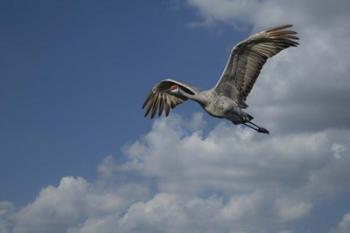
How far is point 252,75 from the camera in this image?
30062mm

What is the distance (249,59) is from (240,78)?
100 cm

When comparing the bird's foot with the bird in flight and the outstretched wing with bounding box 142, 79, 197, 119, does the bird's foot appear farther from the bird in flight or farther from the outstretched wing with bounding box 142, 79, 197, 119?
the outstretched wing with bounding box 142, 79, 197, 119

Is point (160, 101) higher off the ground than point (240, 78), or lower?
higher

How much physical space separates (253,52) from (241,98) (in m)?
2.21

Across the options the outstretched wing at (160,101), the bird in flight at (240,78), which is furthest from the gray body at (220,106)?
the outstretched wing at (160,101)

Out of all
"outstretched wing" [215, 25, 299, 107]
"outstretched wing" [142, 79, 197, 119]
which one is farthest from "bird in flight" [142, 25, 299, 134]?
"outstretched wing" [142, 79, 197, 119]

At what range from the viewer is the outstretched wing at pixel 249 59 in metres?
28.8

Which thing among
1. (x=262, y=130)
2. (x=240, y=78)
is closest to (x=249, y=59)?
(x=240, y=78)

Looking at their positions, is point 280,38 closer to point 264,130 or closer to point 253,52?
point 253,52

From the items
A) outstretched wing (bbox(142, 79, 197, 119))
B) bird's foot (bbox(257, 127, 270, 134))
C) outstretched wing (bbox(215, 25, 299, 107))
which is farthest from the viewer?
outstretched wing (bbox(142, 79, 197, 119))

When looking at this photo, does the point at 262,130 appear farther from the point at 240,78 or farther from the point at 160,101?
the point at 160,101

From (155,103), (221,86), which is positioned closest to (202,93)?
(221,86)

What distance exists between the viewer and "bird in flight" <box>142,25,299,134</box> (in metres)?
28.8

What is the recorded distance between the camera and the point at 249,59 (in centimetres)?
2948
